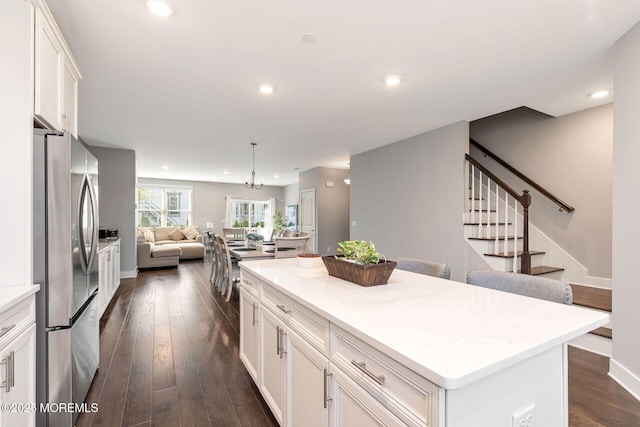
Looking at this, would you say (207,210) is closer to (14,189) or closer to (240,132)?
(240,132)

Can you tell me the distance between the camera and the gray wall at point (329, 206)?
25.1 feet

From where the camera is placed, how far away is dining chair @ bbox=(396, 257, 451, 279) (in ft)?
6.52

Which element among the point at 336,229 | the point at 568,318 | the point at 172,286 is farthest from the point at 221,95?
the point at 336,229

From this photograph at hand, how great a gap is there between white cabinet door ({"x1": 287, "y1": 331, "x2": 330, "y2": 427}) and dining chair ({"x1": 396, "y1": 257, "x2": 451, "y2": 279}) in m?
1.06

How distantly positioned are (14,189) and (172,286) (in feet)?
13.8

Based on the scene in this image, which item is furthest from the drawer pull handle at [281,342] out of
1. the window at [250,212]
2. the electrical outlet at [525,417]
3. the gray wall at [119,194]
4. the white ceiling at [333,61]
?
the window at [250,212]

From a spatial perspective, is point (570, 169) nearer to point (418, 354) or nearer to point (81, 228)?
point (418, 354)

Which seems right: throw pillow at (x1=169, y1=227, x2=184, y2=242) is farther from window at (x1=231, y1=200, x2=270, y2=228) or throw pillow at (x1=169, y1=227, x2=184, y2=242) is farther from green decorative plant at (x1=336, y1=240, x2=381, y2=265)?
green decorative plant at (x1=336, y1=240, x2=381, y2=265)

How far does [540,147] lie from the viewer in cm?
423

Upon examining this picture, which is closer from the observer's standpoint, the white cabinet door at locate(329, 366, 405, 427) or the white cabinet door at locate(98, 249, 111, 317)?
the white cabinet door at locate(329, 366, 405, 427)

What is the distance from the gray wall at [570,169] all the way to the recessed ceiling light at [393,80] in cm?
273

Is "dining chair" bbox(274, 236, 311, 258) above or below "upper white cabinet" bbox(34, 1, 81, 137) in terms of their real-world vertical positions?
below

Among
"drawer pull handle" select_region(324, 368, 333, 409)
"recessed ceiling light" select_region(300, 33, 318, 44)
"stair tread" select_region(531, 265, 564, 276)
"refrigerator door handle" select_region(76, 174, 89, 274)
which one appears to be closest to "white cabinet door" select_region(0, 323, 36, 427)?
"refrigerator door handle" select_region(76, 174, 89, 274)

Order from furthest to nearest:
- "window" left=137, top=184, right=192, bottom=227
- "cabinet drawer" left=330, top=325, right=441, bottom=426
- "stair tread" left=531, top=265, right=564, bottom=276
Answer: "window" left=137, top=184, right=192, bottom=227
"stair tread" left=531, top=265, right=564, bottom=276
"cabinet drawer" left=330, top=325, right=441, bottom=426
